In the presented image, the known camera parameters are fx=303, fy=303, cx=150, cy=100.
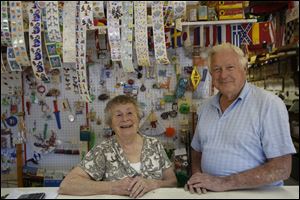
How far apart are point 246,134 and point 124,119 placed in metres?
0.72

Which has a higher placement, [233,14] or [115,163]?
[233,14]

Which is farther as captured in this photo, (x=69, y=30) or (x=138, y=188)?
(x=69, y=30)

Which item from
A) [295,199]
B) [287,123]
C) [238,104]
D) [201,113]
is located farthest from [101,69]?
[295,199]

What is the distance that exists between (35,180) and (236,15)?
2525 millimetres

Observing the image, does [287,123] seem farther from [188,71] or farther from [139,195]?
[188,71]

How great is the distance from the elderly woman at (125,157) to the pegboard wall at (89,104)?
1.11 m

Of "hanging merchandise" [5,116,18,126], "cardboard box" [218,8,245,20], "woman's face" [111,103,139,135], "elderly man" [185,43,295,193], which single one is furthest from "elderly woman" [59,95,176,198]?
"hanging merchandise" [5,116,18,126]

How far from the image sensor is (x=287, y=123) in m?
1.49

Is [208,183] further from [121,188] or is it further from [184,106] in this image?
[184,106]

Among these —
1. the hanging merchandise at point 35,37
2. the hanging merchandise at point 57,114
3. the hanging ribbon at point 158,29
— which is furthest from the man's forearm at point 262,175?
the hanging merchandise at point 57,114

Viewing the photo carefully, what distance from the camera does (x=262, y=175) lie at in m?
1.44

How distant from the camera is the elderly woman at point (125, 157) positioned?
1.77 meters

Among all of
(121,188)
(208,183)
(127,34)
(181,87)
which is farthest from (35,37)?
(181,87)

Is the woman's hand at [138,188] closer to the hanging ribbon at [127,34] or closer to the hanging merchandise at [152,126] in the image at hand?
the hanging ribbon at [127,34]
